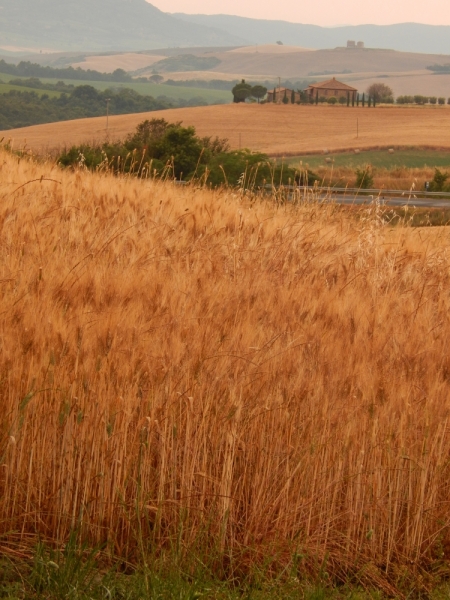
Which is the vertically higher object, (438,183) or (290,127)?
(290,127)

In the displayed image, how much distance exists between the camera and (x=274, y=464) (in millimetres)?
3688

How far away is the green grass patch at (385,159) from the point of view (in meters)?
53.8

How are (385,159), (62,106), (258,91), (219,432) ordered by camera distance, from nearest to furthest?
(219,432), (385,159), (258,91), (62,106)

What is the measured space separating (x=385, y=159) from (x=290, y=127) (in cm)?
2207

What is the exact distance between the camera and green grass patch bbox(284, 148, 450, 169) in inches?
2117

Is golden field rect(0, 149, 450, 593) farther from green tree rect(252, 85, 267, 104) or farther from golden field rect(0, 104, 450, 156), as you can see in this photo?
green tree rect(252, 85, 267, 104)

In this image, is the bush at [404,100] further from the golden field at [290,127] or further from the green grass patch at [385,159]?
the green grass patch at [385,159]

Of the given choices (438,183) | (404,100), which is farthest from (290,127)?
(404,100)

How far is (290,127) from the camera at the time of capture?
253 feet

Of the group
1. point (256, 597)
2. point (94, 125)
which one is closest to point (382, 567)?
point (256, 597)

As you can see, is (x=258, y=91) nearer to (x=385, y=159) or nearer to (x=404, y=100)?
(x=404, y=100)

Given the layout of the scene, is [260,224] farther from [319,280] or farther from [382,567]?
[382,567]

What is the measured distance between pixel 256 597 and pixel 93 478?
2.86 feet

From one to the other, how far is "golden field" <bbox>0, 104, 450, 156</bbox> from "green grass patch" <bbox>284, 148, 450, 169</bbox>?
1.84m
